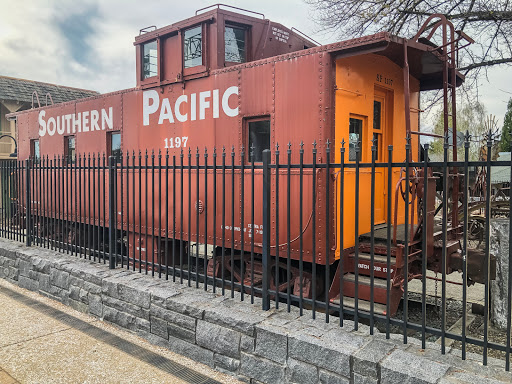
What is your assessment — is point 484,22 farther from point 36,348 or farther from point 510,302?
point 36,348

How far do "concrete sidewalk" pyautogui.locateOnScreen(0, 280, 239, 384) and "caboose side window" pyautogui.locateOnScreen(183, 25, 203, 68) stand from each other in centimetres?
381

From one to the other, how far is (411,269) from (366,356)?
89.4 inches

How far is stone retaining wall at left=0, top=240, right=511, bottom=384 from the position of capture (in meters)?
2.81

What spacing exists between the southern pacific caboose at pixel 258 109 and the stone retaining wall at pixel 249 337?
21.6 inches

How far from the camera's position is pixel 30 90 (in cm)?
2184

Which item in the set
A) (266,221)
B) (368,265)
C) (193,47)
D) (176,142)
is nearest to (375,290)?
(368,265)

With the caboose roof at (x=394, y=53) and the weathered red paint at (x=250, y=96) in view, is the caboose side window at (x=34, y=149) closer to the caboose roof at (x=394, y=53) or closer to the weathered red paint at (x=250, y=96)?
the weathered red paint at (x=250, y=96)

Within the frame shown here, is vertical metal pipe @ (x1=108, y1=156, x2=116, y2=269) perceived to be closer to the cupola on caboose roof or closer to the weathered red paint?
→ the weathered red paint

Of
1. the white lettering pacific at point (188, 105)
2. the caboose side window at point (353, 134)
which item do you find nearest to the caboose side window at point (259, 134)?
the white lettering pacific at point (188, 105)

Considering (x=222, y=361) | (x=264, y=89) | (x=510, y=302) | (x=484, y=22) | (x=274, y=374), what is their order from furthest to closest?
(x=484, y=22) < (x=264, y=89) < (x=222, y=361) < (x=274, y=374) < (x=510, y=302)

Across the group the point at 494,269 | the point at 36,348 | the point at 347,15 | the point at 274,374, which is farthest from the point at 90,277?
the point at 347,15

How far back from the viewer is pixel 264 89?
5.40 metres

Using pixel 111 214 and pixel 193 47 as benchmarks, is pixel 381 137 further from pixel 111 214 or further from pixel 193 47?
pixel 111 214

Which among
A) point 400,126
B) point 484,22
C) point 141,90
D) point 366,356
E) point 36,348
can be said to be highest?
point 484,22
